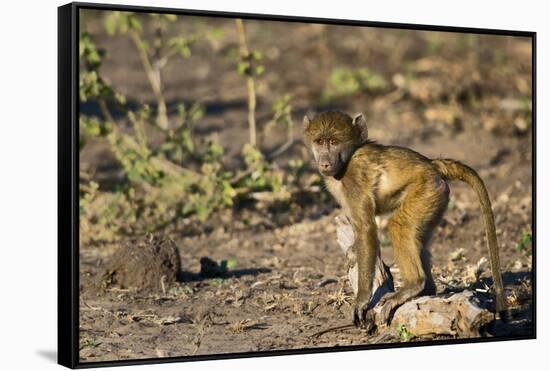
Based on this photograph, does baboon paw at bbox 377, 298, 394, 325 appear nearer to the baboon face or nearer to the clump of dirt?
the baboon face

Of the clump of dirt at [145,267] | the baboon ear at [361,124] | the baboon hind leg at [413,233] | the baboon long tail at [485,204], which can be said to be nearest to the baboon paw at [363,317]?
the baboon hind leg at [413,233]

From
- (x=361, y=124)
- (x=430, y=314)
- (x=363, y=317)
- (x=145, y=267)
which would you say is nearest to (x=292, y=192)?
(x=145, y=267)

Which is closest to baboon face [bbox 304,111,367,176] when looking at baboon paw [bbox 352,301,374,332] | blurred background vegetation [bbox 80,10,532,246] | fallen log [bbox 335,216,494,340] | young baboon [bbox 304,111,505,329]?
young baboon [bbox 304,111,505,329]

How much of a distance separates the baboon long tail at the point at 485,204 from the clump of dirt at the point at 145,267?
2511mm

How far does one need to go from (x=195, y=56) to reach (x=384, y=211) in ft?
31.6

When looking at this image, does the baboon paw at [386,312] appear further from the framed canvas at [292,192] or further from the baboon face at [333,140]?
the baboon face at [333,140]

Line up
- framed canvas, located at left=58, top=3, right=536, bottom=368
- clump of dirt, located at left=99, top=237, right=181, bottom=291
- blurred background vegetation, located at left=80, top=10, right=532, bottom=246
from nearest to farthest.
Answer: framed canvas, located at left=58, top=3, right=536, bottom=368 → clump of dirt, located at left=99, top=237, right=181, bottom=291 → blurred background vegetation, located at left=80, top=10, right=532, bottom=246

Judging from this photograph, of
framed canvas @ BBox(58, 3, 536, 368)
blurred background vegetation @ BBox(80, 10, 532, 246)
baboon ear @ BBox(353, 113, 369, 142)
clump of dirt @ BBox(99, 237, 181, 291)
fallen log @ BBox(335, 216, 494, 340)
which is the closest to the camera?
fallen log @ BBox(335, 216, 494, 340)

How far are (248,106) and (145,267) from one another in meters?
6.52

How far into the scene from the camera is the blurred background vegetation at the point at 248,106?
11.7m

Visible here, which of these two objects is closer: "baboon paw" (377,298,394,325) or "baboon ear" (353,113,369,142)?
"baboon paw" (377,298,394,325)

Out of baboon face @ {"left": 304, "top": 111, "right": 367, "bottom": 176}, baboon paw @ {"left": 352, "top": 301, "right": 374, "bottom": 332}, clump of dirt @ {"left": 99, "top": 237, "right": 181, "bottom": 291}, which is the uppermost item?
baboon face @ {"left": 304, "top": 111, "right": 367, "bottom": 176}

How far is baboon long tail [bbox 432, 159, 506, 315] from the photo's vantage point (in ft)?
27.6

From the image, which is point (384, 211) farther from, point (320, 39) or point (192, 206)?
point (320, 39)
